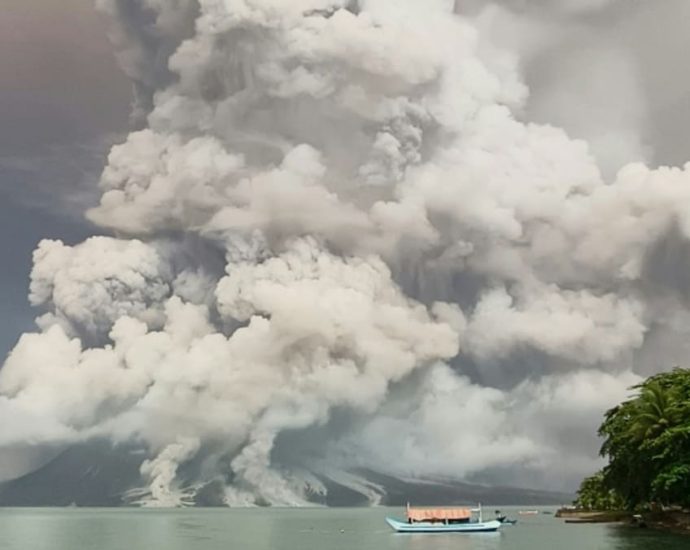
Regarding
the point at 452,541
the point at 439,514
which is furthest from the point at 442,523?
the point at 452,541

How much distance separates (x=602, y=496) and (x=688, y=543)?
90.6m

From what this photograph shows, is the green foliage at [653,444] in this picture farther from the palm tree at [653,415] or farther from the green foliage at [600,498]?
the green foliage at [600,498]

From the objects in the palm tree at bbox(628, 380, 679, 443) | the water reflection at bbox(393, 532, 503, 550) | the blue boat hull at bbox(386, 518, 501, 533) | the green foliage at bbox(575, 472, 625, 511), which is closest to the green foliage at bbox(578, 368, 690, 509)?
the palm tree at bbox(628, 380, 679, 443)

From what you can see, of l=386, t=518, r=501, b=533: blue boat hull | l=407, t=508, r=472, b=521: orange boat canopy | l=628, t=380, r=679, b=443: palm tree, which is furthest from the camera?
l=407, t=508, r=472, b=521: orange boat canopy

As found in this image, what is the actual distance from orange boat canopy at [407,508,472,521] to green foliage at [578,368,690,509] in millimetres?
35990

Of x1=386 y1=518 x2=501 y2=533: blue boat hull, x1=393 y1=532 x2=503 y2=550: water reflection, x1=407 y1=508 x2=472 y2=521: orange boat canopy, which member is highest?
x1=407 y1=508 x2=472 y2=521: orange boat canopy

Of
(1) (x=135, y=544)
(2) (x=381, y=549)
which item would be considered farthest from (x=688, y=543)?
(1) (x=135, y=544)

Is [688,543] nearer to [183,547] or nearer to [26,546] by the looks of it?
[183,547]

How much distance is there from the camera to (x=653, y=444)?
352 ft

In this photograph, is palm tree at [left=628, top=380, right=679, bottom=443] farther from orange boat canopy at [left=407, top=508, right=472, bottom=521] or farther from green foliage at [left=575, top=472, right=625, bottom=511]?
green foliage at [left=575, top=472, right=625, bottom=511]

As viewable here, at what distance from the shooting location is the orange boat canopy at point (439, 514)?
→ 159125 mm

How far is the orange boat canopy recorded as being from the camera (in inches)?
6265

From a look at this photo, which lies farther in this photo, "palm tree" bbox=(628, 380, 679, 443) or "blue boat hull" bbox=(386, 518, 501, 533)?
"blue boat hull" bbox=(386, 518, 501, 533)

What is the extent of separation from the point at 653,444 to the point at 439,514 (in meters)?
62.8
